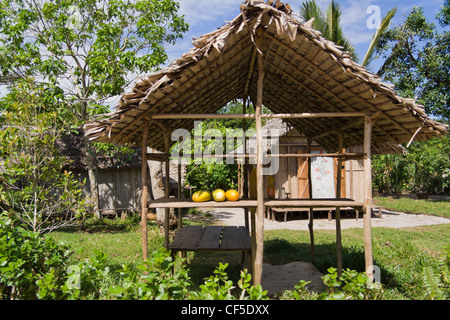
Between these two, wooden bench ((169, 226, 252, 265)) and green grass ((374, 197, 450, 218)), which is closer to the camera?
wooden bench ((169, 226, 252, 265))

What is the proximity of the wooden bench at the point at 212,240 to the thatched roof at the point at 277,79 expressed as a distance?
74.4 inches

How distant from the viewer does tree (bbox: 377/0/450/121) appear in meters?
14.4

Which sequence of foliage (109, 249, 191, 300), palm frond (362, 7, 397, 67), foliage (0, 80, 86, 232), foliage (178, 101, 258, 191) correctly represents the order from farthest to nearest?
palm frond (362, 7, 397, 67), foliage (178, 101, 258, 191), foliage (0, 80, 86, 232), foliage (109, 249, 191, 300)

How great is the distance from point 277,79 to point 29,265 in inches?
157

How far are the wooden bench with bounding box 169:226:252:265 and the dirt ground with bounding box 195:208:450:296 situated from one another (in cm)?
82

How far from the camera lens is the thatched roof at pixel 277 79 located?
342 cm

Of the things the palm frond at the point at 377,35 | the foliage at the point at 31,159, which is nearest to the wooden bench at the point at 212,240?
A: the foliage at the point at 31,159

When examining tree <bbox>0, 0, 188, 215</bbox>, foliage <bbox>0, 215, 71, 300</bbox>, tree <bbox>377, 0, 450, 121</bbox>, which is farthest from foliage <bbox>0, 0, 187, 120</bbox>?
tree <bbox>377, 0, 450, 121</bbox>

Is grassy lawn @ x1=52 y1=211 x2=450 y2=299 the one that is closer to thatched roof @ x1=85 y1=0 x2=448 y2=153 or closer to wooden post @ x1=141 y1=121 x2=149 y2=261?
wooden post @ x1=141 y1=121 x2=149 y2=261

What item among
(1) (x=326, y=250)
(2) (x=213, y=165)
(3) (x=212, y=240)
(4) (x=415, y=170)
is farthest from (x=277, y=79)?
(4) (x=415, y=170)

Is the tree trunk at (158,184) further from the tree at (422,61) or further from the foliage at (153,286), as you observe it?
the tree at (422,61)

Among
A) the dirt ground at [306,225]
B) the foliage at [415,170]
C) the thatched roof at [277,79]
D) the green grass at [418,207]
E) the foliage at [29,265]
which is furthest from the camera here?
the foliage at [415,170]

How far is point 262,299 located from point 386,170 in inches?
725
